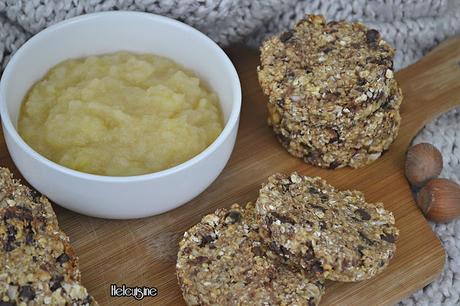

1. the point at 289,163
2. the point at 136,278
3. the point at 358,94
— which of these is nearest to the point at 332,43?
the point at 358,94

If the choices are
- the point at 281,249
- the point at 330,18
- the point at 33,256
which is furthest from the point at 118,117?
the point at 330,18

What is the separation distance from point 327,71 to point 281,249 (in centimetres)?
56

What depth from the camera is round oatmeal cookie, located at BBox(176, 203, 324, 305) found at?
174cm

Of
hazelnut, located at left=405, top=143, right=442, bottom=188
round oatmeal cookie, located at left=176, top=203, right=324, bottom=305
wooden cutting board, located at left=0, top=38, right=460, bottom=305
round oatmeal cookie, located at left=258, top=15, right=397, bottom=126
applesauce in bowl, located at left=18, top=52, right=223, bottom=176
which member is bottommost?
wooden cutting board, located at left=0, top=38, right=460, bottom=305

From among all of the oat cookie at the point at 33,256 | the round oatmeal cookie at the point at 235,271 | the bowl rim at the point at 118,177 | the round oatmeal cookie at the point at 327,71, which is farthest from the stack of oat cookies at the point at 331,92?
the oat cookie at the point at 33,256

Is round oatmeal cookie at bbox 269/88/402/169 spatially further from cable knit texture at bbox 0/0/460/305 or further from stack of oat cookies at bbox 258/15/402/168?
cable knit texture at bbox 0/0/460/305

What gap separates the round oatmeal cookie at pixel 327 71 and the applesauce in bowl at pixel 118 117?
216 millimetres

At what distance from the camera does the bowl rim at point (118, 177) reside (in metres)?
1.82

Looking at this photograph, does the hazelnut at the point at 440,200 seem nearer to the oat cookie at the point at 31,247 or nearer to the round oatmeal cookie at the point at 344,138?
the round oatmeal cookie at the point at 344,138

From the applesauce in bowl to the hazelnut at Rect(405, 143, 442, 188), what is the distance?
58cm

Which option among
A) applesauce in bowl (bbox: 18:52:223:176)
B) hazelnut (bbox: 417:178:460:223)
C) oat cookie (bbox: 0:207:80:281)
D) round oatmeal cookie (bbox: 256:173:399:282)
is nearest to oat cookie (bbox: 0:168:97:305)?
oat cookie (bbox: 0:207:80:281)

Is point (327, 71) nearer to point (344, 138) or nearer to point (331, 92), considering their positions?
point (331, 92)

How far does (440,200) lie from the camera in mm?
2061

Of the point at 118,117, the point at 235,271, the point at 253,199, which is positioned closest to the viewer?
the point at 235,271
